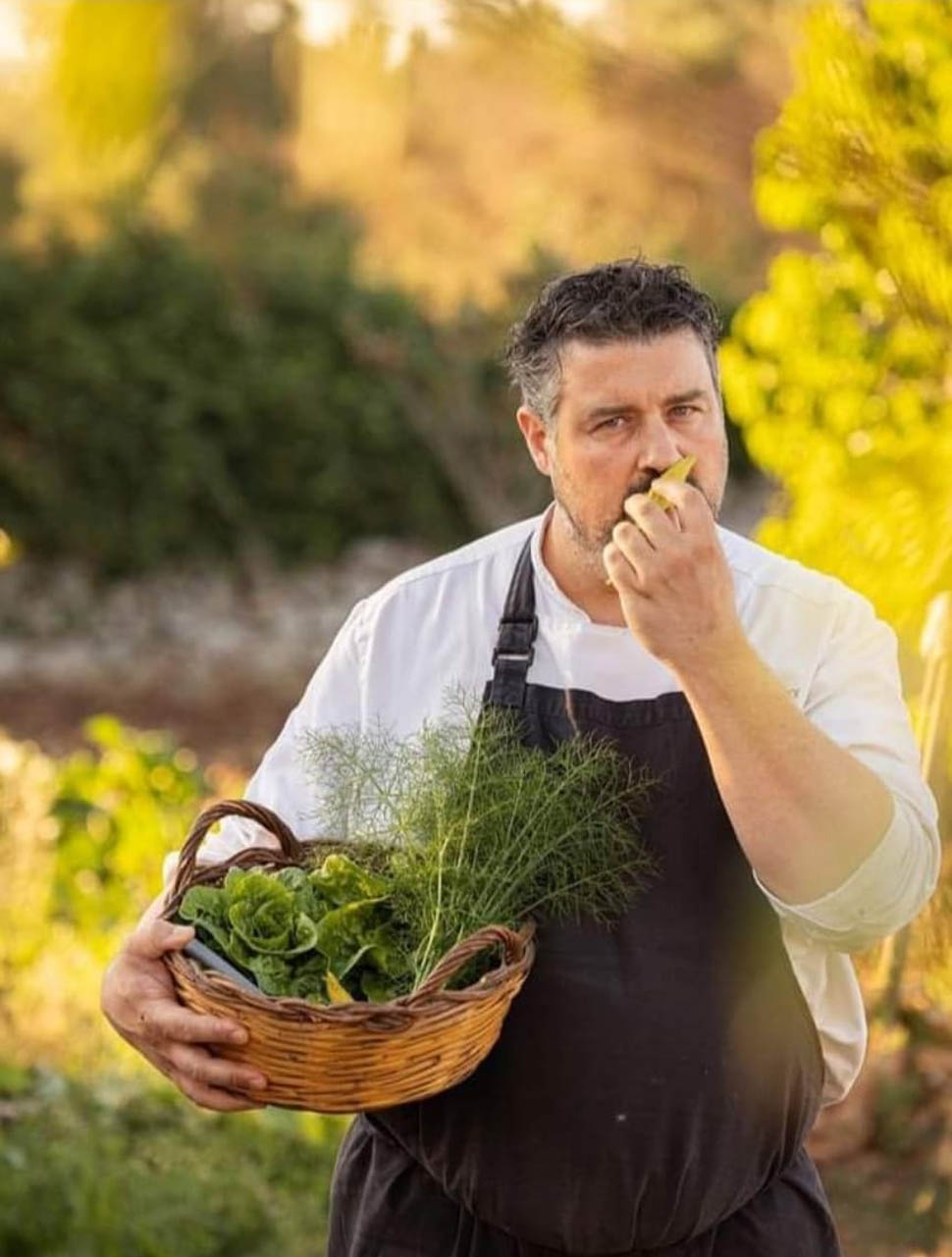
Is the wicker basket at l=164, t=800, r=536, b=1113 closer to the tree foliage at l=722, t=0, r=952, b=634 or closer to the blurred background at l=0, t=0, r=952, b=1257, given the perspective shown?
the blurred background at l=0, t=0, r=952, b=1257

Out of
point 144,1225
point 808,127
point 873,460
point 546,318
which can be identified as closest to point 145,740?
point 144,1225

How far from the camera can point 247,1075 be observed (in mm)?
1964

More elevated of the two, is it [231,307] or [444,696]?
[231,307]

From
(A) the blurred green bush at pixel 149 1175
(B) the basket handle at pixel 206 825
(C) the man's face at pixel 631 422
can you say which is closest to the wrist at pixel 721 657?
(C) the man's face at pixel 631 422

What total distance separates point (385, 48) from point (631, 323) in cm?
→ 90

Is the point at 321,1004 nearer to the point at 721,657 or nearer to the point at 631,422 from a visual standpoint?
the point at 721,657

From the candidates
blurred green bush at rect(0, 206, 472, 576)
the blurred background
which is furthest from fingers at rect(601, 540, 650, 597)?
blurred green bush at rect(0, 206, 472, 576)

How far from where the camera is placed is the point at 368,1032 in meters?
1.86

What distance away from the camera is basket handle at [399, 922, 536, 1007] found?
1879mm

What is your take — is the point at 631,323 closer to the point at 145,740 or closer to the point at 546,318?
the point at 546,318

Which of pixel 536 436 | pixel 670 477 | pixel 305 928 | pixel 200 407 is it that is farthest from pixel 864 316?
pixel 200 407

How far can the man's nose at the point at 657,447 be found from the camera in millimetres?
2143

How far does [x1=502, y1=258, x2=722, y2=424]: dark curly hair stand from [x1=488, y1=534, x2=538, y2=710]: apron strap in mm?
238

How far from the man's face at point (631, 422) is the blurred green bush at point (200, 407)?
10.1m
